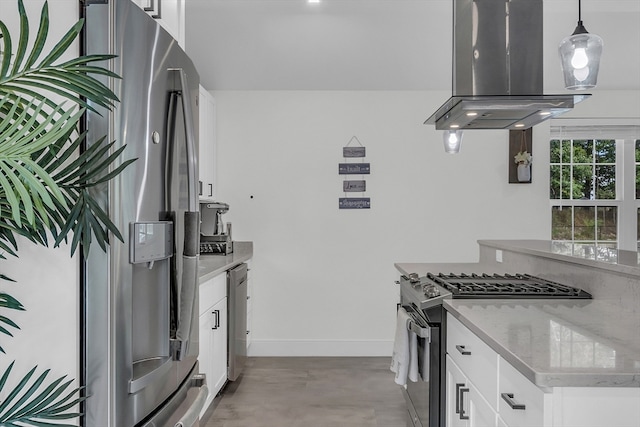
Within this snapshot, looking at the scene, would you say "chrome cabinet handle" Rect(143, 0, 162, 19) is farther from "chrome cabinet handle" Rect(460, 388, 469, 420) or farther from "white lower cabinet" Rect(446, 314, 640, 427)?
"chrome cabinet handle" Rect(460, 388, 469, 420)

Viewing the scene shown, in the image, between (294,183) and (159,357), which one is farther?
(294,183)

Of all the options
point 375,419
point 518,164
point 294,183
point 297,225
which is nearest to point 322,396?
point 375,419

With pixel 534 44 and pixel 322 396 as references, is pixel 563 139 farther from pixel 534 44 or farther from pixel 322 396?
pixel 322 396

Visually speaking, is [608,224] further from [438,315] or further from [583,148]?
[438,315]

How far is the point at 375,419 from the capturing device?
3.05 m

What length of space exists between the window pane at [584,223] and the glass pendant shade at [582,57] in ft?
9.50

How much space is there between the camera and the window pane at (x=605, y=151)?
477 centimetres

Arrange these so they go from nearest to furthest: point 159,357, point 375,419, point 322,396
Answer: point 159,357 < point 375,419 < point 322,396

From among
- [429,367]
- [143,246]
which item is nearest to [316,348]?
[429,367]

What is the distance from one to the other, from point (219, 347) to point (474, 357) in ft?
6.37

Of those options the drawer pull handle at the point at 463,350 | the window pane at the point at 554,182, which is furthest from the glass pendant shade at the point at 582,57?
the window pane at the point at 554,182

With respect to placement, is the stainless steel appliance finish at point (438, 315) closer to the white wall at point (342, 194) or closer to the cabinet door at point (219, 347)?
the cabinet door at point (219, 347)

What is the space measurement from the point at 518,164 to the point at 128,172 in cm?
393

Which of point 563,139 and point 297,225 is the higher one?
point 563,139
